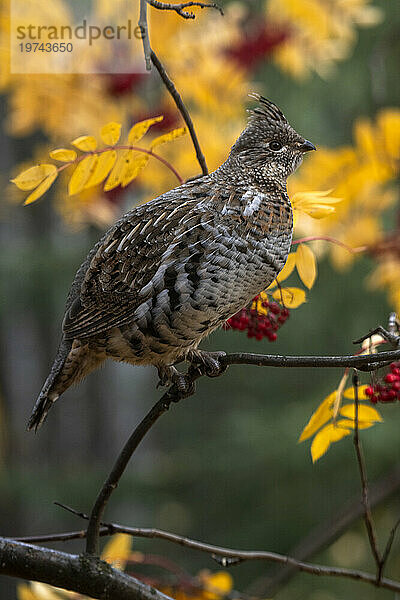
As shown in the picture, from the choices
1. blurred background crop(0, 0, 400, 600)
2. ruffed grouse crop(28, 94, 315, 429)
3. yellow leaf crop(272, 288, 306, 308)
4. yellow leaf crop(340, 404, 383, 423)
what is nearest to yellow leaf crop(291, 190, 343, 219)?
ruffed grouse crop(28, 94, 315, 429)

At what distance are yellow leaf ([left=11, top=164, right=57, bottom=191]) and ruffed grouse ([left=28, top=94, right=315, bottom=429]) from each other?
263 millimetres

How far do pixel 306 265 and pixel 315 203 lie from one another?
14cm

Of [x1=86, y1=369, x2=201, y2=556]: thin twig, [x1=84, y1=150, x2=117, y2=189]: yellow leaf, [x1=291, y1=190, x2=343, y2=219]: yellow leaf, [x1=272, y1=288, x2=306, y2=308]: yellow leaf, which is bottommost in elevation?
[x1=86, y1=369, x2=201, y2=556]: thin twig

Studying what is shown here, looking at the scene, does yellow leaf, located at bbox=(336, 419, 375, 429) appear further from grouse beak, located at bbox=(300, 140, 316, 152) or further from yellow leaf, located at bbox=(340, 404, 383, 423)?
grouse beak, located at bbox=(300, 140, 316, 152)

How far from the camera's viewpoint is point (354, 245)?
2.68 metres

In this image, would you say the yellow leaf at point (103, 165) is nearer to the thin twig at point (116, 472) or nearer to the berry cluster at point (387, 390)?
the thin twig at point (116, 472)

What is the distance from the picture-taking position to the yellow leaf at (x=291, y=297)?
1.56 m

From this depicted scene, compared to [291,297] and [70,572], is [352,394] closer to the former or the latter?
[291,297]

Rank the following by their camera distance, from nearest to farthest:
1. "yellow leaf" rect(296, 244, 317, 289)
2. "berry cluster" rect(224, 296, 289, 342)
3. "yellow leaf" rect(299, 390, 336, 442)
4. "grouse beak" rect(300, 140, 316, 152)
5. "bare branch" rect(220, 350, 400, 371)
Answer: "bare branch" rect(220, 350, 400, 371) → "yellow leaf" rect(299, 390, 336, 442) → "yellow leaf" rect(296, 244, 317, 289) → "berry cluster" rect(224, 296, 289, 342) → "grouse beak" rect(300, 140, 316, 152)

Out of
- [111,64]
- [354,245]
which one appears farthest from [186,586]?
[111,64]

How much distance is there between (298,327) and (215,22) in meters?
4.24

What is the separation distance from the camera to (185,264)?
155 centimetres

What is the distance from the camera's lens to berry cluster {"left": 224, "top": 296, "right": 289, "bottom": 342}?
1623mm

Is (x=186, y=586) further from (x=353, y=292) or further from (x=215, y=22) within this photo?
(x=353, y=292)
